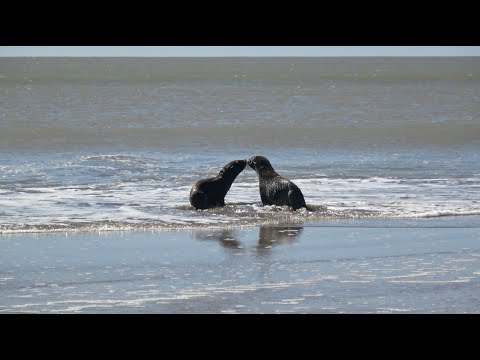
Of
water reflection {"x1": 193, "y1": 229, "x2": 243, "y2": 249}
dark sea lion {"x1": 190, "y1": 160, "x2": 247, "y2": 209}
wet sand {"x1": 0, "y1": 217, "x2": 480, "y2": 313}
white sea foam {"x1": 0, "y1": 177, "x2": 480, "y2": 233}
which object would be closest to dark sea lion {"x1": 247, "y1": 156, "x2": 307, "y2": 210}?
white sea foam {"x1": 0, "y1": 177, "x2": 480, "y2": 233}

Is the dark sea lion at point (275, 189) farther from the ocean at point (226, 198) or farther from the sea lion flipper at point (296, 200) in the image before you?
the ocean at point (226, 198)

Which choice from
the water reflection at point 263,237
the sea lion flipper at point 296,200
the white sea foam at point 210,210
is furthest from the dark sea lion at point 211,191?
the water reflection at point 263,237

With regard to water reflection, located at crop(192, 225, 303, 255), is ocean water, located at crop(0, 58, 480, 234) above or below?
above

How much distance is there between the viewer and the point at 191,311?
604 cm

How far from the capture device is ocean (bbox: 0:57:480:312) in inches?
273

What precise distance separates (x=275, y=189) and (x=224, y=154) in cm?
749

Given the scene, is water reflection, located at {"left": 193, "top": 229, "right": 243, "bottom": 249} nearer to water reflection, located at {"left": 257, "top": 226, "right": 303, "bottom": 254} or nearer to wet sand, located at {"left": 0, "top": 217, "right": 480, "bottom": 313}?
wet sand, located at {"left": 0, "top": 217, "right": 480, "bottom": 313}

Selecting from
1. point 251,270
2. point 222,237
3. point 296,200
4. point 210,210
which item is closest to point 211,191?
point 210,210

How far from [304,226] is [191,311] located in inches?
150

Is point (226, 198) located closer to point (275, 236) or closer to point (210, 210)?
point (210, 210)

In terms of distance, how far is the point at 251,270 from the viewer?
24.2 ft

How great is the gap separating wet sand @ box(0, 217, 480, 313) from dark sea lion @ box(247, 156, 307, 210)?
0.99 m

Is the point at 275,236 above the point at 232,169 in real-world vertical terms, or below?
below

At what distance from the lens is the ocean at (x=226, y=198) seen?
22.7 ft
